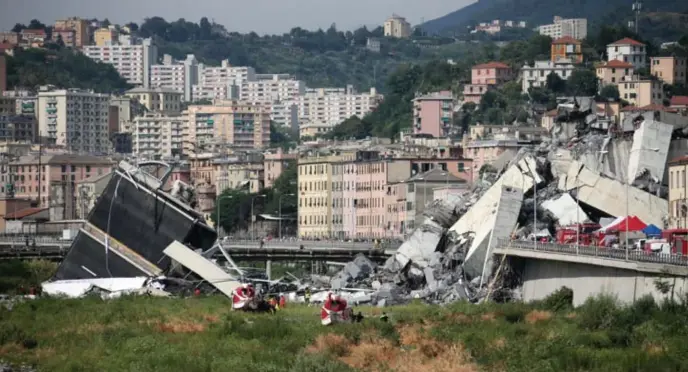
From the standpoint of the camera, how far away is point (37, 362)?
6325 centimetres

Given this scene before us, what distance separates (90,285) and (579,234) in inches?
826

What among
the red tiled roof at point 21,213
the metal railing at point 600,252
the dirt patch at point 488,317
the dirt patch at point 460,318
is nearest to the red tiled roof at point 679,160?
the metal railing at point 600,252

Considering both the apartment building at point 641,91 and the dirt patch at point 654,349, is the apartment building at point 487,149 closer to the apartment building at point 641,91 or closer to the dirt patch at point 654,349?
the apartment building at point 641,91

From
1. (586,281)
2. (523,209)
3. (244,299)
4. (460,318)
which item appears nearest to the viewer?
(460,318)

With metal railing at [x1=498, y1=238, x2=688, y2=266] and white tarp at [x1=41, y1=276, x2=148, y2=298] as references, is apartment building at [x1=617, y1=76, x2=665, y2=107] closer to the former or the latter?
white tarp at [x1=41, y1=276, x2=148, y2=298]

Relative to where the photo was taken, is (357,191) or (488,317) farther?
(357,191)

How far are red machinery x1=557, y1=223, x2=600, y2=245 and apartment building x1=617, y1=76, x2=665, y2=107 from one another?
108 m

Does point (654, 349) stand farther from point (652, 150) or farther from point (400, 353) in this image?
point (652, 150)

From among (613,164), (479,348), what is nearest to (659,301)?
(479,348)

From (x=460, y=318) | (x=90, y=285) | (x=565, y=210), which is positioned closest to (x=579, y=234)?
(x=565, y=210)

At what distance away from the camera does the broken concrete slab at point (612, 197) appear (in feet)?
288

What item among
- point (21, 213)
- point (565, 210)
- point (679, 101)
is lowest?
point (21, 213)

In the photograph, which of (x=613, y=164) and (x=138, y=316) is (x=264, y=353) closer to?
(x=138, y=316)

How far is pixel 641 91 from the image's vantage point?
194375mm
